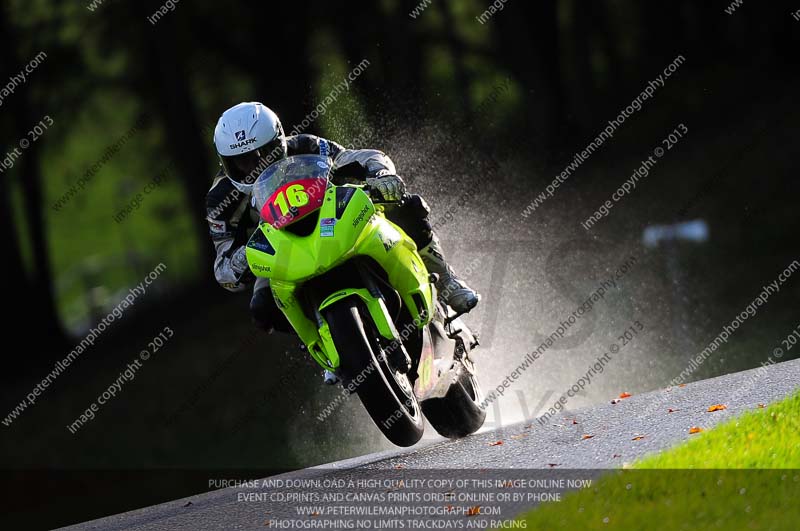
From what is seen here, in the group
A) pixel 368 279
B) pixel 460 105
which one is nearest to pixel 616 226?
pixel 460 105

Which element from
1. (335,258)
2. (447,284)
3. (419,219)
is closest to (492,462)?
(335,258)

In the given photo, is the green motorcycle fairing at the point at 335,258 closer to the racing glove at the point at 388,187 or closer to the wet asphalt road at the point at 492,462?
the racing glove at the point at 388,187

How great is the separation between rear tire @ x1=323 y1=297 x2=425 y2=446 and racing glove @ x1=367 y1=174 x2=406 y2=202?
886 mm

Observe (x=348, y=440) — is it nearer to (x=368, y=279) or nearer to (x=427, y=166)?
(x=368, y=279)

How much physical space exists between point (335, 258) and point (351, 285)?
0.90ft

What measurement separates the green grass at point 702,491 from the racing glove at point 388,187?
8.12 ft

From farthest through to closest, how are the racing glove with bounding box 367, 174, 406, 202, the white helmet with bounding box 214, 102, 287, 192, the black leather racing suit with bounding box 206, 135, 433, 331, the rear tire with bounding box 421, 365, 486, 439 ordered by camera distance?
the rear tire with bounding box 421, 365, 486, 439, the black leather racing suit with bounding box 206, 135, 433, 331, the racing glove with bounding box 367, 174, 406, 202, the white helmet with bounding box 214, 102, 287, 192

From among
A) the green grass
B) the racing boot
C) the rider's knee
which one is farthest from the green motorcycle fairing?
the green grass

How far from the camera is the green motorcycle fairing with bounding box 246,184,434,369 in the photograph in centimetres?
706

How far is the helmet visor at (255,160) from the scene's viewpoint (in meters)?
7.56

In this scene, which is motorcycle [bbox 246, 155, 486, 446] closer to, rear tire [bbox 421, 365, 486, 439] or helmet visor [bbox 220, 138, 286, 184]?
helmet visor [bbox 220, 138, 286, 184]

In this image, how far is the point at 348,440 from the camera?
11.9m

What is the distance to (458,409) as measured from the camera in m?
8.45

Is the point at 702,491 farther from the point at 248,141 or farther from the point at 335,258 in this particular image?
the point at 248,141
